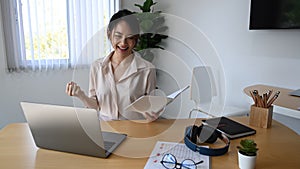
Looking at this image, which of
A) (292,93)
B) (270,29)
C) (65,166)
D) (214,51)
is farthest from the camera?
(214,51)

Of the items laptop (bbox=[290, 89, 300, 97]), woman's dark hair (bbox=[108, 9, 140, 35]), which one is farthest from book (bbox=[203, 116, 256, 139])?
laptop (bbox=[290, 89, 300, 97])

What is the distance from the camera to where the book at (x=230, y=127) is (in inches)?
46.0

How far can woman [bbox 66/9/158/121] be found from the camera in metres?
1.46

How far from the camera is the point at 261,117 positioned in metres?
1.28

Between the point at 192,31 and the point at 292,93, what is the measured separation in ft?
4.71

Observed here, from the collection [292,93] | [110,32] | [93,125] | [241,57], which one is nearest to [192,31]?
[241,57]

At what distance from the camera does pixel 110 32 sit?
1.49 m

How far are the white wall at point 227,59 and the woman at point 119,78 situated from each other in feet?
3.84

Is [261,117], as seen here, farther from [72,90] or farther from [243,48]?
[243,48]

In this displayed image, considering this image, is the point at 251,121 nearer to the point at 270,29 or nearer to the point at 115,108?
the point at 115,108

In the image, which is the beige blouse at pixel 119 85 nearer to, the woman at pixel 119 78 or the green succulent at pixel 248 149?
the woman at pixel 119 78

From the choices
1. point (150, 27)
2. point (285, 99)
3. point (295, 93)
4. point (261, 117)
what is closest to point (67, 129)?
point (261, 117)

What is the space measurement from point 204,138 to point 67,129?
1.90 ft

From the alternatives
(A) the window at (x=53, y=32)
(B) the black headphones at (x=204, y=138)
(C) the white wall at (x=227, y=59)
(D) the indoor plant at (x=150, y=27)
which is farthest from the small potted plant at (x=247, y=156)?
(A) the window at (x=53, y=32)
